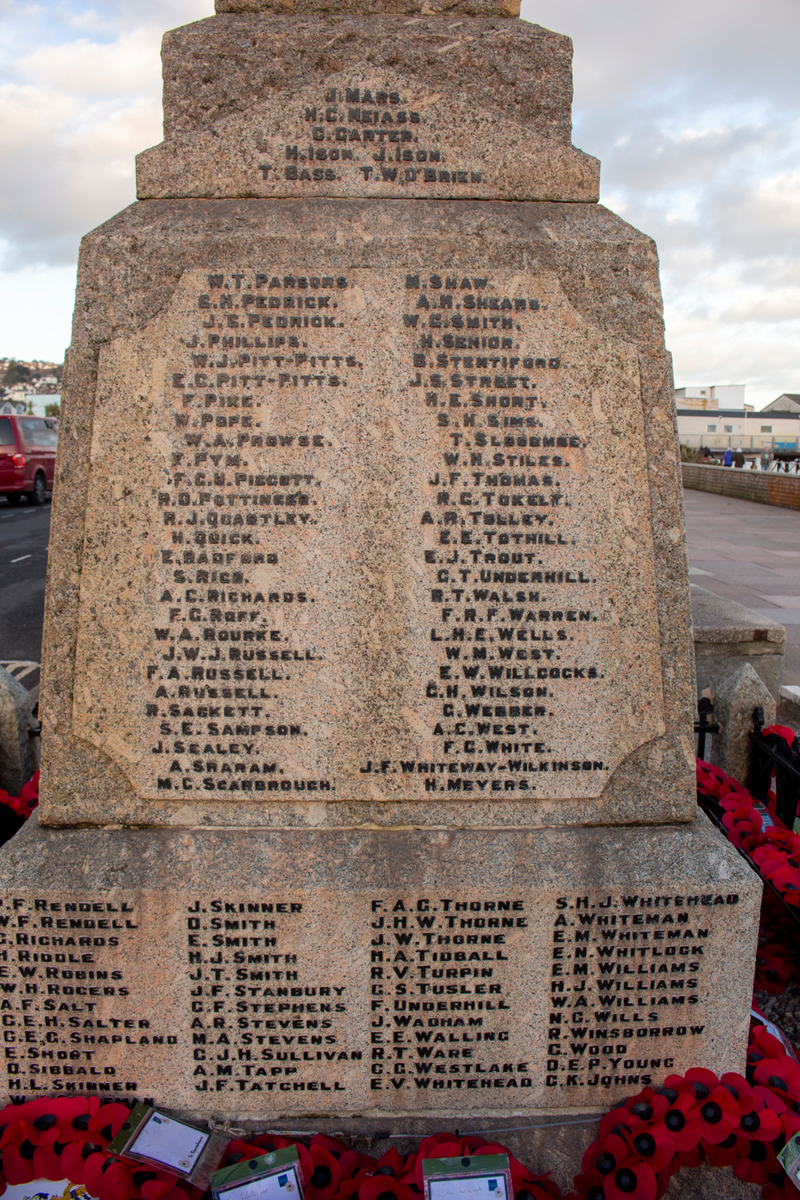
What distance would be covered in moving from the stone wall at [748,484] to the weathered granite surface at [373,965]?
23617mm

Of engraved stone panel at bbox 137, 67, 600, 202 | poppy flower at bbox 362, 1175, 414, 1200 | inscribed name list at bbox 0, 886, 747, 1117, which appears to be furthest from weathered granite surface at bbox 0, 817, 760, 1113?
engraved stone panel at bbox 137, 67, 600, 202

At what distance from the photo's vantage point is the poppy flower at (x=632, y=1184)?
84.0 inches

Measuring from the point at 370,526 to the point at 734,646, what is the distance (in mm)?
3471

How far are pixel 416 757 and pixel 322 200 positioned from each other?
6.52 feet

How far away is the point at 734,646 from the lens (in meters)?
4.91

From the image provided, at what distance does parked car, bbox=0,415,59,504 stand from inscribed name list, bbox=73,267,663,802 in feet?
70.6

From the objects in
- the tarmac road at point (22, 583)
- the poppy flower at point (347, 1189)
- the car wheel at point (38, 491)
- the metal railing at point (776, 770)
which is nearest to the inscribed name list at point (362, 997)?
the poppy flower at point (347, 1189)

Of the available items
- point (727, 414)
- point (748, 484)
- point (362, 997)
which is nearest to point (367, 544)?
point (362, 997)

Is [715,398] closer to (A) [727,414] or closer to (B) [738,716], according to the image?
(A) [727,414]

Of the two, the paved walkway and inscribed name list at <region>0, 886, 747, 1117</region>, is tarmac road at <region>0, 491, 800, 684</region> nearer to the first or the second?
the paved walkway

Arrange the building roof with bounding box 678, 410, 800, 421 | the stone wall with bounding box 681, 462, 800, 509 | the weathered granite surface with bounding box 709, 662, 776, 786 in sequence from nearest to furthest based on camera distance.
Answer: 1. the weathered granite surface with bounding box 709, 662, 776, 786
2. the stone wall with bounding box 681, 462, 800, 509
3. the building roof with bounding box 678, 410, 800, 421

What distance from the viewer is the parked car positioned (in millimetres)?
21531

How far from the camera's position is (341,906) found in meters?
2.39

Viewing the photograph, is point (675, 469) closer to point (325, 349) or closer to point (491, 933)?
point (325, 349)
